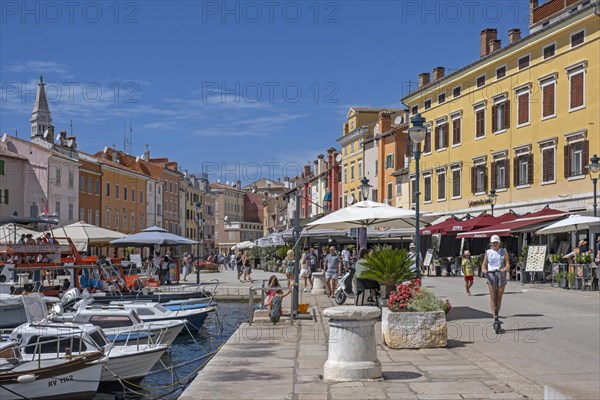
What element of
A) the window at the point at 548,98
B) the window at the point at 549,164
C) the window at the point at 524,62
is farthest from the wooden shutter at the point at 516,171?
the window at the point at 524,62

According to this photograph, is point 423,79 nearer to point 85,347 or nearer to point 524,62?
point 524,62

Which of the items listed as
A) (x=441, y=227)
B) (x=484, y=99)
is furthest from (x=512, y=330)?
(x=484, y=99)

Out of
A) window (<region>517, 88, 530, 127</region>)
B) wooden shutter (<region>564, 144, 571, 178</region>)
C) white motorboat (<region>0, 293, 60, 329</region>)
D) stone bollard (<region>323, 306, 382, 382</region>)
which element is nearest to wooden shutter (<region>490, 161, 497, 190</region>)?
window (<region>517, 88, 530, 127</region>)

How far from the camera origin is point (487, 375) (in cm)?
1016

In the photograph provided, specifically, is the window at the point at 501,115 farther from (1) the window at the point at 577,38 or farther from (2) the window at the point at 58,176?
(2) the window at the point at 58,176

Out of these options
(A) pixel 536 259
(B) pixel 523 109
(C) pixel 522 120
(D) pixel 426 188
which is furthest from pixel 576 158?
(D) pixel 426 188

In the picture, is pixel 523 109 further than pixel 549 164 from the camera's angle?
Yes

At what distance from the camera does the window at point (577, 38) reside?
3425cm

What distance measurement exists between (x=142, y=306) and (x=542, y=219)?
17284 mm

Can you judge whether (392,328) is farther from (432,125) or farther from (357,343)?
(432,125)

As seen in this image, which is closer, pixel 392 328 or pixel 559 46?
pixel 392 328

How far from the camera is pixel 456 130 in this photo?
46750 millimetres

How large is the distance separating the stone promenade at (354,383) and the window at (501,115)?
29.1m

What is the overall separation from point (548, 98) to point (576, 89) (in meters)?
2.37
